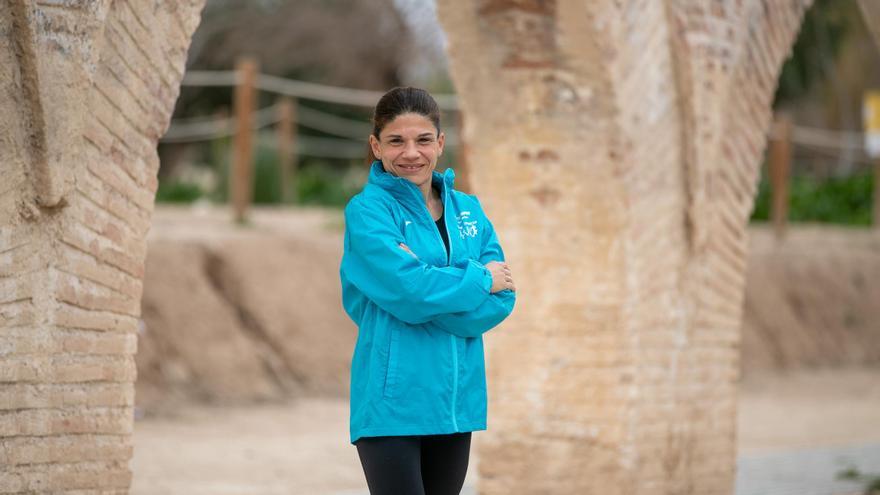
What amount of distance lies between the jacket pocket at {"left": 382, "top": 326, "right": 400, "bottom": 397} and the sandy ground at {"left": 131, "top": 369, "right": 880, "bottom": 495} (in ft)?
14.9

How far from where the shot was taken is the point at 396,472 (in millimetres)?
3271

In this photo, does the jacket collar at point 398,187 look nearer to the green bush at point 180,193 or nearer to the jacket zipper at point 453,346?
the jacket zipper at point 453,346

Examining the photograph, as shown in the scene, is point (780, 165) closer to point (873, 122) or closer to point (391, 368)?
point (873, 122)

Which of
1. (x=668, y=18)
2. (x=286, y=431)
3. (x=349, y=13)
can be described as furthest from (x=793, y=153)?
(x=668, y=18)

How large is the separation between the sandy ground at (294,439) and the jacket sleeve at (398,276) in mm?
4564

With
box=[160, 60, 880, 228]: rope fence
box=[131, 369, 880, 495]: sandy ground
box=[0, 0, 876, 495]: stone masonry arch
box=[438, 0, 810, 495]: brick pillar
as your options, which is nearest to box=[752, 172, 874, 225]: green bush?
box=[160, 60, 880, 228]: rope fence

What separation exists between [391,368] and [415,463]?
243 mm

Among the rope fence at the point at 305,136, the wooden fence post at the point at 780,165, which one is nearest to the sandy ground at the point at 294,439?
the rope fence at the point at 305,136

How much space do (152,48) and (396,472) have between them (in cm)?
174

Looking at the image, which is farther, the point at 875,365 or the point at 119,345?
the point at 875,365

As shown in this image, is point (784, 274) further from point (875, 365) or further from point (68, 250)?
point (68, 250)

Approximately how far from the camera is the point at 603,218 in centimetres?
659

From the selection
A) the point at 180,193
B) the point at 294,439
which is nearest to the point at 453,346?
the point at 294,439

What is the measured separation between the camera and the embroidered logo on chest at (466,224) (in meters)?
3.53
